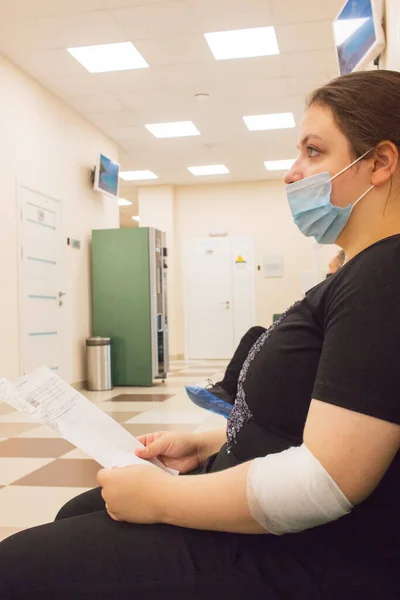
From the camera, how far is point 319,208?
3.04 feet

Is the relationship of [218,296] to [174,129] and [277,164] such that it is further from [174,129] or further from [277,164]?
[174,129]

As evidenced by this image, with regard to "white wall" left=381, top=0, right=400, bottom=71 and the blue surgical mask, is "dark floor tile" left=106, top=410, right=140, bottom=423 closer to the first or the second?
"white wall" left=381, top=0, right=400, bottom=71

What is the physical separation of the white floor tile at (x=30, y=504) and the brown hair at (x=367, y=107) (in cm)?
183

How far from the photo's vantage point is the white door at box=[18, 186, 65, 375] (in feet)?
18.0

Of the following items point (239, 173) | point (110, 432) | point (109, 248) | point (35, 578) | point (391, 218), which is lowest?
point (35, 578)

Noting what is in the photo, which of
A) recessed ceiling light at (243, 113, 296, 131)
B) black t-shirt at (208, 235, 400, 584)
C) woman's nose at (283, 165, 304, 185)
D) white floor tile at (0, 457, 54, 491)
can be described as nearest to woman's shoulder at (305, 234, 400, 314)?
black t-shirt at (208, 235, 400, 584)

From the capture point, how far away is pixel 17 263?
5379 mm

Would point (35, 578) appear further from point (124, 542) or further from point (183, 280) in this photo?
point (183, 280)

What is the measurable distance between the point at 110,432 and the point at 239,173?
9.31 m

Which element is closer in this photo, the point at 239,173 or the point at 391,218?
the point at 391,218

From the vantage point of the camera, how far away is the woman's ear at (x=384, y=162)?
824 mm

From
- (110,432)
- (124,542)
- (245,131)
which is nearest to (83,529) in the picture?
(124,542)

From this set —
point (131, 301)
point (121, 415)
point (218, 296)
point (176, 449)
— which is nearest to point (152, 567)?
point (176, 449)

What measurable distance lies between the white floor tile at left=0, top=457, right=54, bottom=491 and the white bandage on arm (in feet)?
7.59
